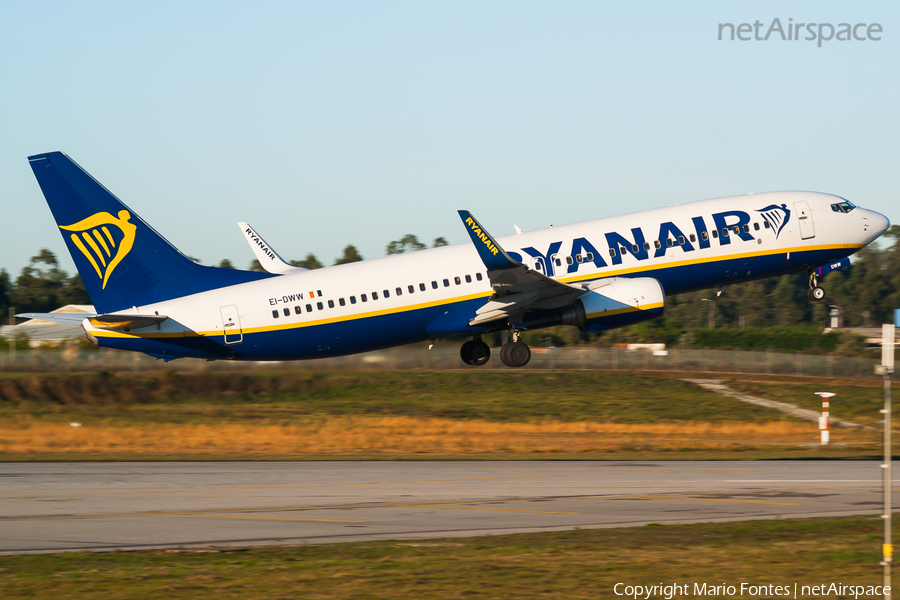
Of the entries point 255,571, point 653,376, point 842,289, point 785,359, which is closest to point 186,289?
point 255,571

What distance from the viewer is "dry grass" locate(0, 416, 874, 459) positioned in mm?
44812

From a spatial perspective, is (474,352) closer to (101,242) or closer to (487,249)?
(487,249)

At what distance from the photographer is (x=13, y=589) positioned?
15.5m

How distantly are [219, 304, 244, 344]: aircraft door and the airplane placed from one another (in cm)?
6

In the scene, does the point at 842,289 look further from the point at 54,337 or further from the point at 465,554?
the point at 465,554

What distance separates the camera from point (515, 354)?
38094 mm

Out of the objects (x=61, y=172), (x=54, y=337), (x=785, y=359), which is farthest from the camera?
(x=54, y=337)

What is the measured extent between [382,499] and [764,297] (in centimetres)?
15900

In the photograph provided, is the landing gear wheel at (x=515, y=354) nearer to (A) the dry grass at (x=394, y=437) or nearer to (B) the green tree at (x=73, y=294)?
(A) the dry grass at (x=394, y=437)

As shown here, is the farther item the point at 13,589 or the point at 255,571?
the point at 255,571

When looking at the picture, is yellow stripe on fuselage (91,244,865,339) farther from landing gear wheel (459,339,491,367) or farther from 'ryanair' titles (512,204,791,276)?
landing gear wheel (459,339,491,367)

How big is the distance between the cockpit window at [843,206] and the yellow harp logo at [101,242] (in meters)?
28.0

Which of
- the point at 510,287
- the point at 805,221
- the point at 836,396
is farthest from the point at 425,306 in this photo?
the point at 836,396

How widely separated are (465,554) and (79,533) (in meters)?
8.51
